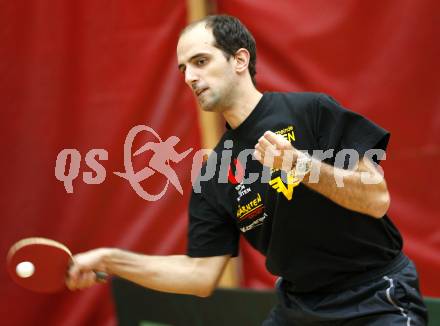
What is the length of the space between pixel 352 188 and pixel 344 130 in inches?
13.9

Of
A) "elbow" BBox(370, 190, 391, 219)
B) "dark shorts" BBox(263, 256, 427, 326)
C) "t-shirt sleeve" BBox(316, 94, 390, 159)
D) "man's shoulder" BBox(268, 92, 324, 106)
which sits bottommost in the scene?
"dark shorts" BBox(263, 256, 427, 326)

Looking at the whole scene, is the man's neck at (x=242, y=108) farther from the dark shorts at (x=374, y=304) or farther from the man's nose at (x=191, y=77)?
the dark shorts at (x=374, y=304)

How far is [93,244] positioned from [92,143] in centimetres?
79

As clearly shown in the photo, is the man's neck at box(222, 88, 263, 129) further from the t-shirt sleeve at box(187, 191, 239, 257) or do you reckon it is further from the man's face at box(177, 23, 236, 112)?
the t-shirt sleeve at box(187, 191, 239, 257)

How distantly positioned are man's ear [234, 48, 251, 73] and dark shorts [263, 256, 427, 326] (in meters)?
1.15

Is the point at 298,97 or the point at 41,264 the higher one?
the point at 298,97

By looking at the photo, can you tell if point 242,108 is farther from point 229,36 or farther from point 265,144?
point 265,144

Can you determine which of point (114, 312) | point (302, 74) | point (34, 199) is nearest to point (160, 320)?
point (114, 312)

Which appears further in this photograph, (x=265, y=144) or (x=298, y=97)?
(x=298, y=97)

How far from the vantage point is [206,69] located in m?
3.25

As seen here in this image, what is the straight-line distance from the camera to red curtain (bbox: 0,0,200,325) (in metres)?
5.12

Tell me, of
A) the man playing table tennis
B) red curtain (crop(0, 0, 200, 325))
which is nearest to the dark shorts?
the man playing table tennis

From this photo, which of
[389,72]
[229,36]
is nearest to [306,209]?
[229,36]

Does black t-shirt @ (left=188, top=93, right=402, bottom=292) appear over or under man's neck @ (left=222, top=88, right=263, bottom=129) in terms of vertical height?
under
